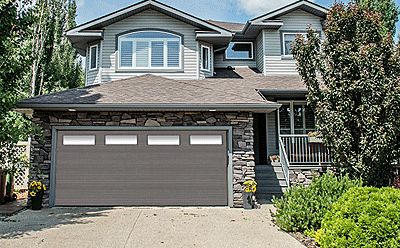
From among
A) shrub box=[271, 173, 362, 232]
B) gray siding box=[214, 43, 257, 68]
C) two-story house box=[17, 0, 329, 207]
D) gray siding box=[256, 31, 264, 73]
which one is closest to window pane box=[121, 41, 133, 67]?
two-story house box=[17, 0, 329, 207]

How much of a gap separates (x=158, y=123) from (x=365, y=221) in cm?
565

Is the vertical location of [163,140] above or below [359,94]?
below

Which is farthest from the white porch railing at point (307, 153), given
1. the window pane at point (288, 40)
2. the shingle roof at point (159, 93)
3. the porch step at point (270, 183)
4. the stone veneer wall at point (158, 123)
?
the window pane at point (288, 40)

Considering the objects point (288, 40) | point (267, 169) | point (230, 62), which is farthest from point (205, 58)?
point (267, 169)

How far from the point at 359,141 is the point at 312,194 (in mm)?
2506

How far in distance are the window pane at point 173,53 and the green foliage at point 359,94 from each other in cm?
540

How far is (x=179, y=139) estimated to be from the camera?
8.90 metres

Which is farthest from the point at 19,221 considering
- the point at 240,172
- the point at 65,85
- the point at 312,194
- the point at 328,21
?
the point at 65,85

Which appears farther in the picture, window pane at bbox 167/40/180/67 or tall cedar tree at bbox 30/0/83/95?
tall cedar tree at bbox 30/0/83/95

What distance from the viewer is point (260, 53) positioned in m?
13.8

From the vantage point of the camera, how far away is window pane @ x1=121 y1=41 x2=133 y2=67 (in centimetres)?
1227

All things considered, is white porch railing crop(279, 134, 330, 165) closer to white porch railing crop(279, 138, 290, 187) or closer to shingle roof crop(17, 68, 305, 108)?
white porch railing crop(279, 138, 290, 187)

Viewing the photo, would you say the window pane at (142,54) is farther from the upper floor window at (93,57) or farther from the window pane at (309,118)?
the window pane at (309,118)

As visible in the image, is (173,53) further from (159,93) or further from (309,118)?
(309,118)
